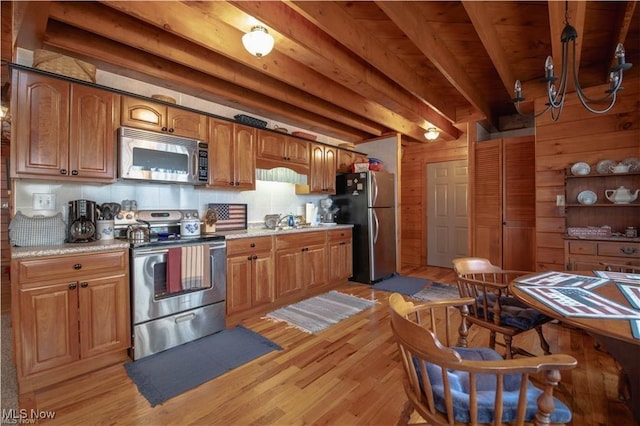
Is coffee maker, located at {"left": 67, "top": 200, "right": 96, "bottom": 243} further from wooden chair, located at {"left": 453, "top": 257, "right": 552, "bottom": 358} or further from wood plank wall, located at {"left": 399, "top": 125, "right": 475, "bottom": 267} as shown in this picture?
wood plank wall, located at {"left": 399, "top": 125, "right": 475, "bottom": 267}

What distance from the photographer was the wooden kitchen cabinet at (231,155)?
3.04 meters

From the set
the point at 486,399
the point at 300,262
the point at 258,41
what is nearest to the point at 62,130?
the point at 258,41

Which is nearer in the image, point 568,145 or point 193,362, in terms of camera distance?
point 193,362

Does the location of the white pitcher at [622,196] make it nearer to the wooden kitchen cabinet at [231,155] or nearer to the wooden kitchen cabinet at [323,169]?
the wooden kitchen cabinet at [323,169]

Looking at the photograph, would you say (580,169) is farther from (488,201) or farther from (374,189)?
(374,189)

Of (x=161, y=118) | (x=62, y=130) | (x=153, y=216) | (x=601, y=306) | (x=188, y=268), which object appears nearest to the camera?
(x=601, y=306)

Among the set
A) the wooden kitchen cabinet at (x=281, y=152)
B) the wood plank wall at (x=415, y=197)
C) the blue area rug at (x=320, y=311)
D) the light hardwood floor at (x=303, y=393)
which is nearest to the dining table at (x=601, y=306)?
the light hardwood floor at (x=303, y=393)

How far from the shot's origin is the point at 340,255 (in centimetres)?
426

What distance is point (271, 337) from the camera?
8.68ft

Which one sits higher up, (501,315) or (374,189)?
(374,189)

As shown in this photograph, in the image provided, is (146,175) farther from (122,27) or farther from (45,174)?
(122,27)

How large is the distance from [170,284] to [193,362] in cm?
64

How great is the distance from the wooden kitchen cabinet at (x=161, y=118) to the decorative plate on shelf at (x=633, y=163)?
168 inches

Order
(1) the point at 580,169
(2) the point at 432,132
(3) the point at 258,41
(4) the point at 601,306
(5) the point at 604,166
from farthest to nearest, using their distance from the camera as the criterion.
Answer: (2) the point at 432,132 < (1) the point at 580,169 < (5) the point at 604,166 < (3) the point at 258,41 < (4) the point at 601,306
